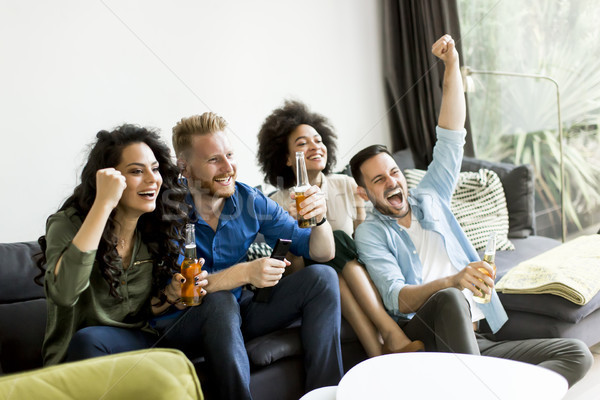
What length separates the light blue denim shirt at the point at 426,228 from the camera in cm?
213

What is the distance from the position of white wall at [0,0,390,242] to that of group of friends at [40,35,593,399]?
1.76 feet

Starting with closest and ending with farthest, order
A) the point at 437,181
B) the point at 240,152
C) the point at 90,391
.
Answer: the point at 90,391 < the point at 437,181 < the point at 240,152

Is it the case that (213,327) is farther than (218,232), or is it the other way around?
(218,232)

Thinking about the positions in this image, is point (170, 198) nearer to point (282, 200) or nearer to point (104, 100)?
point (282, 200)

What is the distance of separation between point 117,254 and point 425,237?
1.14 metres

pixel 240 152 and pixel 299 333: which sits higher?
pixel 240 152

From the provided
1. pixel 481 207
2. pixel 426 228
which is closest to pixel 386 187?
pixel 426 228

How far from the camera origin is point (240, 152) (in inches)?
127

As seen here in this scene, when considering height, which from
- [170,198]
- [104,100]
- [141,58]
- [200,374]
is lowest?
[200,374]

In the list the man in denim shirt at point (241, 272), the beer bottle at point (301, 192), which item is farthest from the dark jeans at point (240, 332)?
the beer bottle at point (301, 192)

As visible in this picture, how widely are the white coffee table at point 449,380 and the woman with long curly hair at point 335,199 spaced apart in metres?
0.33

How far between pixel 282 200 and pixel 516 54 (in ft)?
6.72

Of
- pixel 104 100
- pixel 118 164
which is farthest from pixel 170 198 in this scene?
pixel 104 100

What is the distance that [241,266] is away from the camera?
6.38 feet
